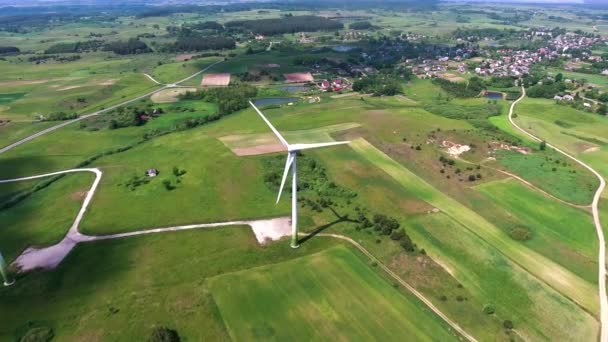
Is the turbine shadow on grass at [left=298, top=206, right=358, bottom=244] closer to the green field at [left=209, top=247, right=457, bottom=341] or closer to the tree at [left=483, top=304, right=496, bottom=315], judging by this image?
the green field at [left=209, top=247, right=457, bottom=341]

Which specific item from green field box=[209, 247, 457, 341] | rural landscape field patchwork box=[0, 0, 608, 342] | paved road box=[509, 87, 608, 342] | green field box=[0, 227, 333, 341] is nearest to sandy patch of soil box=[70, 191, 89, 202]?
rural landscape field patchwork box=[0, 0, 608, 342]

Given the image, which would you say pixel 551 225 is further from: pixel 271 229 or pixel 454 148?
pixel 271 229

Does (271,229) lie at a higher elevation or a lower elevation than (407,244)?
higher

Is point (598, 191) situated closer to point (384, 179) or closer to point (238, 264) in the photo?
point (384, 179)

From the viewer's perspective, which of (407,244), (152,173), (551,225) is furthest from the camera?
(152,173)

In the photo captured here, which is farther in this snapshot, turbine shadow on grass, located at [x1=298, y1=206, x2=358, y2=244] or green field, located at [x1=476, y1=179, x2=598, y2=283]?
turbine shadow on grass, located at [x1=298, y1=206, x2=358, y2=244]

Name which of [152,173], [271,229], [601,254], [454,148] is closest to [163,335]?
[271,229]

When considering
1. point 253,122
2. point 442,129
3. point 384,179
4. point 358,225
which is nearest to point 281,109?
point 253,122
